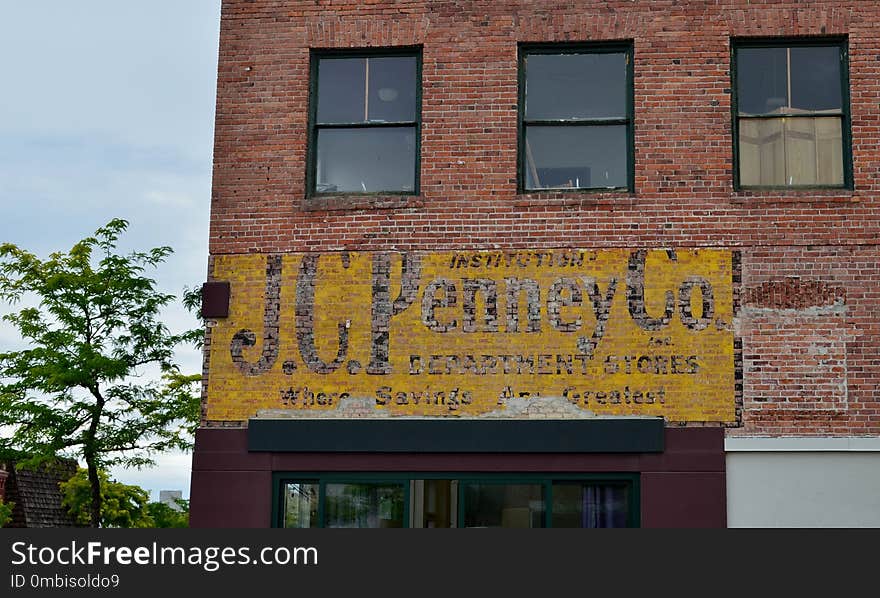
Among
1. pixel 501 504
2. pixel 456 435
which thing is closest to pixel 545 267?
pixel 456 435

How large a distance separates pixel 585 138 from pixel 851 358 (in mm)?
3793

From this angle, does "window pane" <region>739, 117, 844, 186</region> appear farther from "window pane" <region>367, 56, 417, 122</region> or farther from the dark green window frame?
"window pane" <region>367, 56, 417, 122</region>

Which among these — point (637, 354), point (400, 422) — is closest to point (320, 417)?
point (400, 422)

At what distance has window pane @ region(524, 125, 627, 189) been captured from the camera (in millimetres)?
14328

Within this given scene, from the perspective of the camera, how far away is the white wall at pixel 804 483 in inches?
524

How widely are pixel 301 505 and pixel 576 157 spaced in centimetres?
498

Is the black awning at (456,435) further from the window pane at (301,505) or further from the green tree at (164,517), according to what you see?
the green tree at (164,517)

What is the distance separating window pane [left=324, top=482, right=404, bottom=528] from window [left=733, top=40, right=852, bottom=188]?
17.1ft

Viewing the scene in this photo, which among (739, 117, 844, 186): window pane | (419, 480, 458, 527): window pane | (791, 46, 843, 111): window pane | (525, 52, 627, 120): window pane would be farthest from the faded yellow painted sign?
(791, 46, 843, 111): window pane

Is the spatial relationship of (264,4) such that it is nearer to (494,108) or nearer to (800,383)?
(494,108)

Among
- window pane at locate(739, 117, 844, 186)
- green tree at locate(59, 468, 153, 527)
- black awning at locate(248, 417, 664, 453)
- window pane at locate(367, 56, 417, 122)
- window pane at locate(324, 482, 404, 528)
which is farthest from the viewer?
green tree at locate(59, 468, 153, 527)

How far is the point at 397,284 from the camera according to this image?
14.1 m

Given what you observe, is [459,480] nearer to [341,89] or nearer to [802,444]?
[802,444]

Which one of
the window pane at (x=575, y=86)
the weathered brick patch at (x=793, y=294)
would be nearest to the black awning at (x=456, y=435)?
the weathered brick patch at (x=793, y=294)
